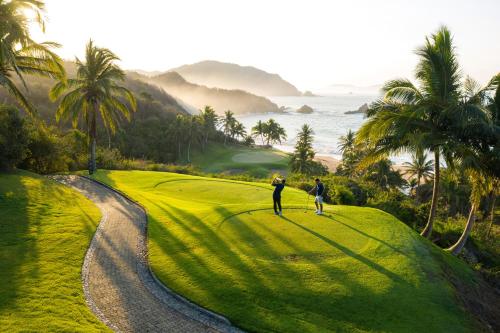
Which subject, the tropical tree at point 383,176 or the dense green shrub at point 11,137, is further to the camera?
the tropical tree at point 383,176

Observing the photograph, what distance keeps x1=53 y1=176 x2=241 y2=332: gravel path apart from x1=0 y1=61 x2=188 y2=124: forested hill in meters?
54.2

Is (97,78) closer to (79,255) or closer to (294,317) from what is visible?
(79,255)

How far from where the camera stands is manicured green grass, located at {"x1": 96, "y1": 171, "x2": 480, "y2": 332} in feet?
35.1

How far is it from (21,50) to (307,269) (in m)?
20.2

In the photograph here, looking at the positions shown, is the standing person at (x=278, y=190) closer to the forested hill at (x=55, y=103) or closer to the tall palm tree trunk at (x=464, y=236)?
the tall palm tree trunk at (x=464, y=236)

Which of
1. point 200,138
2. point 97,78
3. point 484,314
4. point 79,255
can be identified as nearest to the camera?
point 484,314

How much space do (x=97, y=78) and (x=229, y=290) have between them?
2653 centimetres

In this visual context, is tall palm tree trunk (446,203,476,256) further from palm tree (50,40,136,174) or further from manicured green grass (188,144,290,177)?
manicured green grass (188,144,290,177)

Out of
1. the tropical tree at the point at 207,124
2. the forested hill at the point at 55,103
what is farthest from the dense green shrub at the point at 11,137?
the tropical tree at the point at 207,124

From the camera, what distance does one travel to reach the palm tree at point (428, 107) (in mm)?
16859

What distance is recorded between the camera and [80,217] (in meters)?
18.5

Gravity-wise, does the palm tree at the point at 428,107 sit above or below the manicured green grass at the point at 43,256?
above

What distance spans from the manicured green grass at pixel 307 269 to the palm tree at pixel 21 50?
1065 centimetres

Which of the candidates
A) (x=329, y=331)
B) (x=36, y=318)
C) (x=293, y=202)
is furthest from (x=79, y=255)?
(x=293, y=202)
